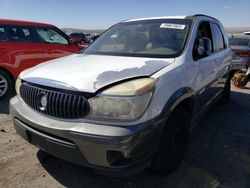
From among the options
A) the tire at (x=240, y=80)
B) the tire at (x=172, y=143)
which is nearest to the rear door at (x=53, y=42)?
the tire at (x=172, y=143)

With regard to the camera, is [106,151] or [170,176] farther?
[170,176]

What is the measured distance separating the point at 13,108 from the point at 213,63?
2.92 m

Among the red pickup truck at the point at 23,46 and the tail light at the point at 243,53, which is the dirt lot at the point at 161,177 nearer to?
the red pickup truck at the point at 23,46

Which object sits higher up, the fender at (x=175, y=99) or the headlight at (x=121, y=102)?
→ the headlight at (x=121, y=102)

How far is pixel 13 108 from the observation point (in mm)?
3025

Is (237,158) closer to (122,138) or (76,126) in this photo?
(122,138)

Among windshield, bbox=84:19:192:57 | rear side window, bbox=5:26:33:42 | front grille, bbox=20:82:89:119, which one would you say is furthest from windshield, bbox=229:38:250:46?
front grille, bbox=20:82:89:119

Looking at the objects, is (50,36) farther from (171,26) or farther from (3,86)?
(171,26)

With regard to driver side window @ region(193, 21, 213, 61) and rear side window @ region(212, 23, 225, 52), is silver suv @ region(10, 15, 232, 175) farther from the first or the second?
rear side window @ region(212, 23, 225, 52)

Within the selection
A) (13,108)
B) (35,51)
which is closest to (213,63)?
(13,108)

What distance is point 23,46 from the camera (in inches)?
254

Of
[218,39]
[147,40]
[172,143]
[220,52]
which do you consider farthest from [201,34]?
[172,143]

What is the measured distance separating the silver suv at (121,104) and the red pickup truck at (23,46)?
3448mm

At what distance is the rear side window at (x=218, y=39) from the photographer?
15.5ft
